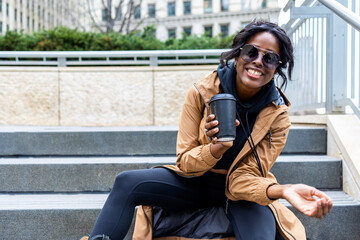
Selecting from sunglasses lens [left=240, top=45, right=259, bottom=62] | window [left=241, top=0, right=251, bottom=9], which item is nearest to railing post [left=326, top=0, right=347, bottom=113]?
sunglasses lens [left=240, top=45, right=259, bottom=62]

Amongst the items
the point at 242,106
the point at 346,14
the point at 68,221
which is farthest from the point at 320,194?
the point at 68,221

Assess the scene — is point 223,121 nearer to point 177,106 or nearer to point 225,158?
point 225,158

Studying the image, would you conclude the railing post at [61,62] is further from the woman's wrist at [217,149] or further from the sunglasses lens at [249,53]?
the woman's wrist at [217,149]

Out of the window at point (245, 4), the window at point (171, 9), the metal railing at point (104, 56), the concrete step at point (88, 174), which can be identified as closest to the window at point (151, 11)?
the window at point (171, 9)

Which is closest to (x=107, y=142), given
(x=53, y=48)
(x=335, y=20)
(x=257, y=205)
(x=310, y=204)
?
(x=257, y=205)

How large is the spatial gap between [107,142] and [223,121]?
193 centimetres

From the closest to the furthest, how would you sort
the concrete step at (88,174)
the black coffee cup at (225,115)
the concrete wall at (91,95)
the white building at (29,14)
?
the black coffee cup at (225,115) < the concrete step at (88,174) < the concrete wall at (91,95) < the white building at (29,14)

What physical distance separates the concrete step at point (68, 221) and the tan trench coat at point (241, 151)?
502 millimetres

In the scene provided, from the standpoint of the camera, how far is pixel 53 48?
22.2ft

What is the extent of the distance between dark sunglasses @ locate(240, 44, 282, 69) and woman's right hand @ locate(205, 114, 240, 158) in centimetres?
42

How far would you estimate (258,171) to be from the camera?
6.93 feet

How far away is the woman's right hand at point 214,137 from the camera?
5.75 feet

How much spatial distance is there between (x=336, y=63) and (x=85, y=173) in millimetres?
2551

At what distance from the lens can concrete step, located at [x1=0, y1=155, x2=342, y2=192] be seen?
9.59 feet
